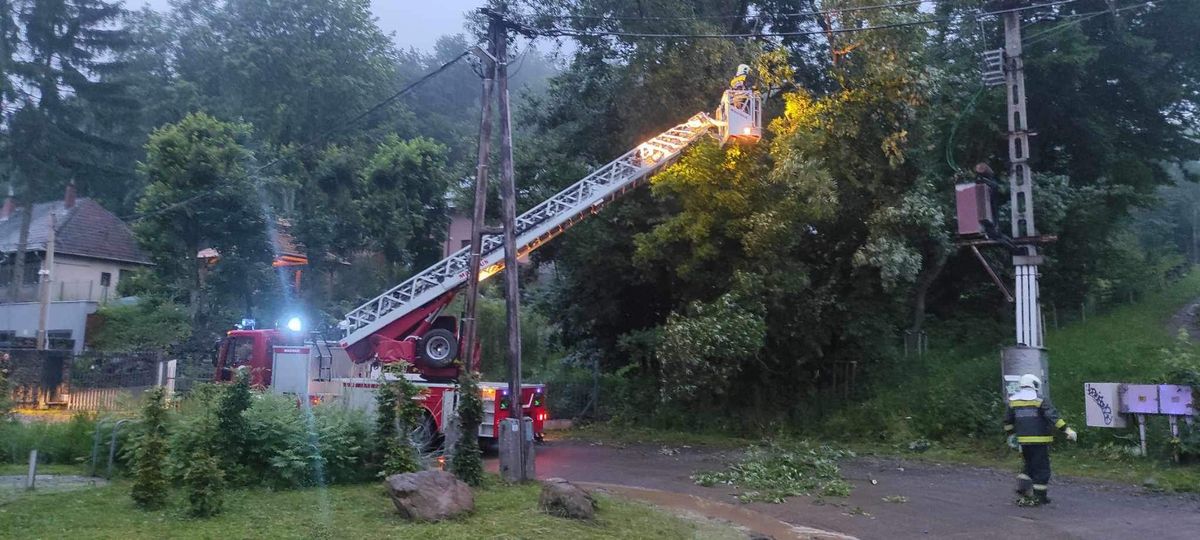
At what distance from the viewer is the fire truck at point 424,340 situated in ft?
51.7

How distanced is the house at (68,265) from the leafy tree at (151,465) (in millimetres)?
26407

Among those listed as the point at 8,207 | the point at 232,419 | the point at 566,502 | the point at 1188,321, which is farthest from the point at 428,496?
the point at 8,207

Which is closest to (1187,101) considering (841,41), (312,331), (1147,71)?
(1147,71)

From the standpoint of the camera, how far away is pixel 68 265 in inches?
1412

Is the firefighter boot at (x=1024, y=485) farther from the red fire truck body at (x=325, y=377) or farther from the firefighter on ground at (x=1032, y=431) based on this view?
the red fire truck body at (x=325, y=377)

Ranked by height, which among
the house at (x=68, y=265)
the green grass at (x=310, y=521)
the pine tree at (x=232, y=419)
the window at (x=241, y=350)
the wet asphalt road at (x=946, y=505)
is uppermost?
the house at (x=68, y=265)

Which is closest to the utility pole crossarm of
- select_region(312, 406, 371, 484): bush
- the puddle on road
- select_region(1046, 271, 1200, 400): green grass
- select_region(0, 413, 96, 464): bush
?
select_region(1046, 271, 1200, 400): green grass

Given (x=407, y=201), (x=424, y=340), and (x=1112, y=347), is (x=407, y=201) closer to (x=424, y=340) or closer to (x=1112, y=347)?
(x=424, y=340)

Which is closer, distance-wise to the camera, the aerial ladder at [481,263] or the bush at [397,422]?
the bush at [397,422]

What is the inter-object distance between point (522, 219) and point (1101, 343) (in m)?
12.9

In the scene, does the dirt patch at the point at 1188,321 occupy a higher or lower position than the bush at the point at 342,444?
higher

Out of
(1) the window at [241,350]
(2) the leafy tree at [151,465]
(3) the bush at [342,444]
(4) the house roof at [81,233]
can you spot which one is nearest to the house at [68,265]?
(4) the house roof at [81,233]

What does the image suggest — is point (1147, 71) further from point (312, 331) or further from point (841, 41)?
point (312, 331)

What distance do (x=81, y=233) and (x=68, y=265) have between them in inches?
66.2
